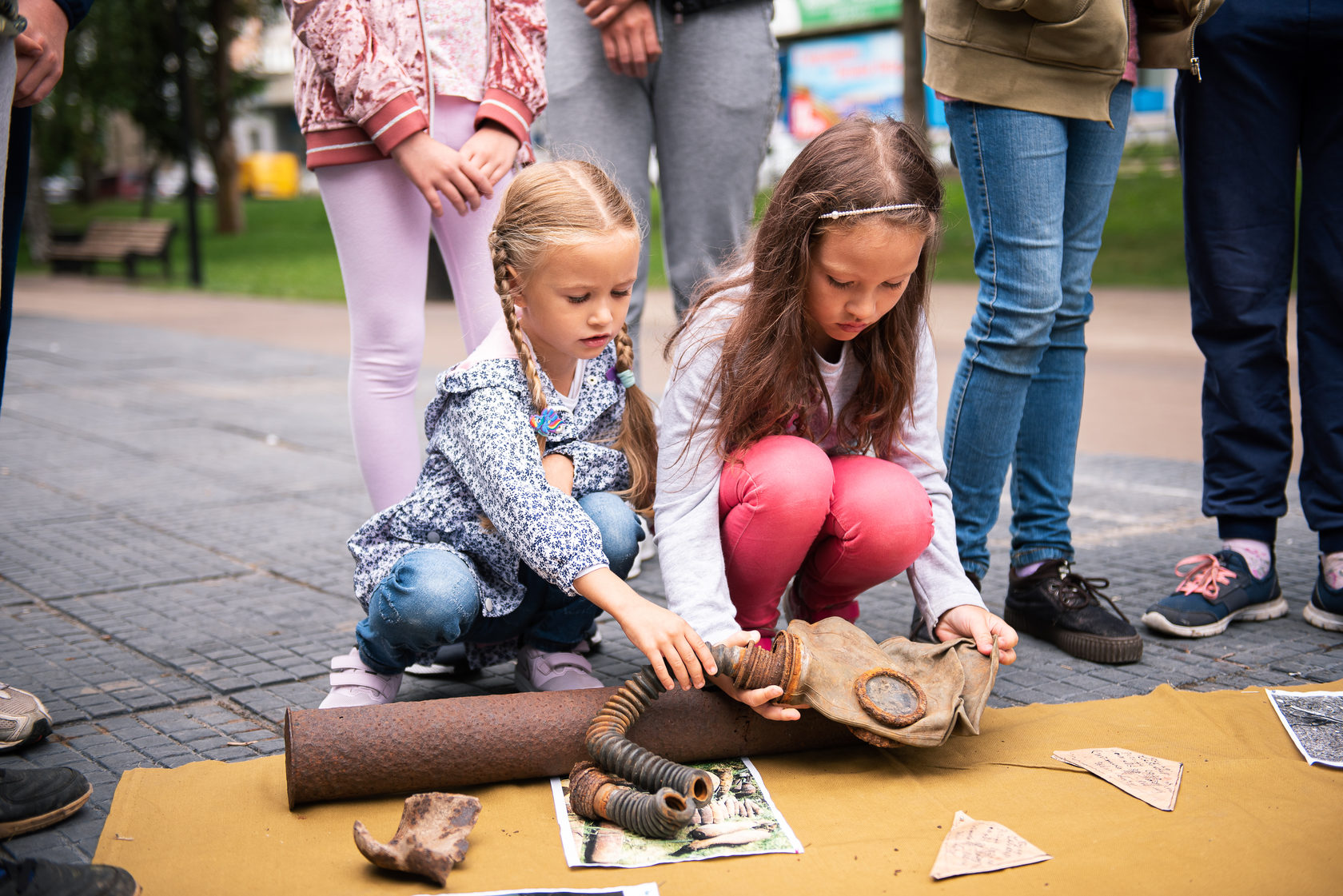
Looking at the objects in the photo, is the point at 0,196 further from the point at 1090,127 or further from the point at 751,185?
the point at 1090,127

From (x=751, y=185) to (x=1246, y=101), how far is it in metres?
1.14

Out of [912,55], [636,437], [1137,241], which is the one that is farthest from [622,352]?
[912,55]

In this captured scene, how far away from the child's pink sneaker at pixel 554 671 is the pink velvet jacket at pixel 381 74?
1.03m

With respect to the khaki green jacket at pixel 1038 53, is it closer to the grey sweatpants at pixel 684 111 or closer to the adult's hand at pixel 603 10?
the grey sweatpants at pixel 684 111

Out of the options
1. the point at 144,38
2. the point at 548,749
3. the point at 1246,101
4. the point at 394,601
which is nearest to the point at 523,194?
the point at 394,601

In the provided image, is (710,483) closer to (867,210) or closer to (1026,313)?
(867,210)

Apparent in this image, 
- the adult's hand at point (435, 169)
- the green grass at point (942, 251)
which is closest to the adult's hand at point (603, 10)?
the adult's hand at point (435, 169)

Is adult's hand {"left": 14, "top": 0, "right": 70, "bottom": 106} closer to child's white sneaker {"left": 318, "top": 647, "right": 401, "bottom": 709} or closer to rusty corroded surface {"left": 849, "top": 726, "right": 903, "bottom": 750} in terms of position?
child's white sneaker {"left": 318, "top": 647, "right": 401, "bottom": 709}

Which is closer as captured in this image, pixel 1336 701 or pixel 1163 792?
pixel 1163 792

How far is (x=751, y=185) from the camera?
304 cm

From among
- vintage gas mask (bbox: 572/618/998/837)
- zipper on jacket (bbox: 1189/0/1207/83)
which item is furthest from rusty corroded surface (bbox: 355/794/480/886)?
zipper on jacket (bbox: 1189/0/1207/83)

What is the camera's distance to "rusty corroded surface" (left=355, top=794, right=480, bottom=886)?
156cm

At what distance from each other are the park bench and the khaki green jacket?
1591cm

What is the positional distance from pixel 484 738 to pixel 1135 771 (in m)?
1.01
